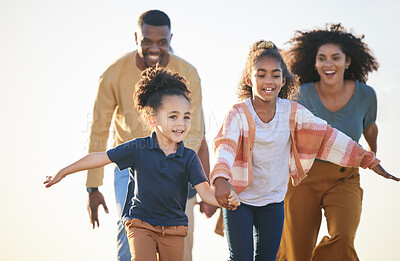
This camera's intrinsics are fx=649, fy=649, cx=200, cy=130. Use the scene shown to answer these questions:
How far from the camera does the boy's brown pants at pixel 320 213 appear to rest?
231 inches

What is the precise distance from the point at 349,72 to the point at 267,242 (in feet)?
8.60

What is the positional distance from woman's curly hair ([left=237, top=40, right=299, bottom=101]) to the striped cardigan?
29cm

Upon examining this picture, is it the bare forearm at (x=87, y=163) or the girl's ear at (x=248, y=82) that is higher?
the girl's ear at (x=248, y=82)

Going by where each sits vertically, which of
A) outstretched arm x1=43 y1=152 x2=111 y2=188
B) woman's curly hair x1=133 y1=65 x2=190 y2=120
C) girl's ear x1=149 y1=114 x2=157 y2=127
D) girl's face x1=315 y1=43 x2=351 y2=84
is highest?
girl's face x1=315 y1=43 x2=351 y2=84

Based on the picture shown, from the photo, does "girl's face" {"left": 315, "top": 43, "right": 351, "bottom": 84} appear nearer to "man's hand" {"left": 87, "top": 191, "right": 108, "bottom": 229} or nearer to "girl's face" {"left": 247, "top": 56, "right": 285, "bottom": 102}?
"girl's face" {"left": 247, "top": 56, "right": 285, "bottom": 102}

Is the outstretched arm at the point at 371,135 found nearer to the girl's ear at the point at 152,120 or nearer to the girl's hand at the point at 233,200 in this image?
the girl's ear at the point at 152,120

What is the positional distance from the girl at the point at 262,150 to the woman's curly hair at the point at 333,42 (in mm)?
1596

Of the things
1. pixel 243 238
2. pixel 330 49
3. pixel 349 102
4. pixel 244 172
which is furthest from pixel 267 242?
pixel 330 49

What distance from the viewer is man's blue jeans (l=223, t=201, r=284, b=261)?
15.9 ft

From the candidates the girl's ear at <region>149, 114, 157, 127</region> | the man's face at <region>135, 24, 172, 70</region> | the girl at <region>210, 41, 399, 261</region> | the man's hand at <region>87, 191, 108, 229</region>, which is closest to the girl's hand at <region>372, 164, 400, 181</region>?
the girl at <region>210, 41, 399, 261</region>

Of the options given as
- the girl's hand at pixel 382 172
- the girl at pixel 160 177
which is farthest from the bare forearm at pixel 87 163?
the girl's hand at pixel 382 172

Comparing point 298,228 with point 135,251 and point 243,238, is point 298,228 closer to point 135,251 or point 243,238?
point 243,238

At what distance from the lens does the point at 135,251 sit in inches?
177

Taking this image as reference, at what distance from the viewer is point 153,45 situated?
603cm
